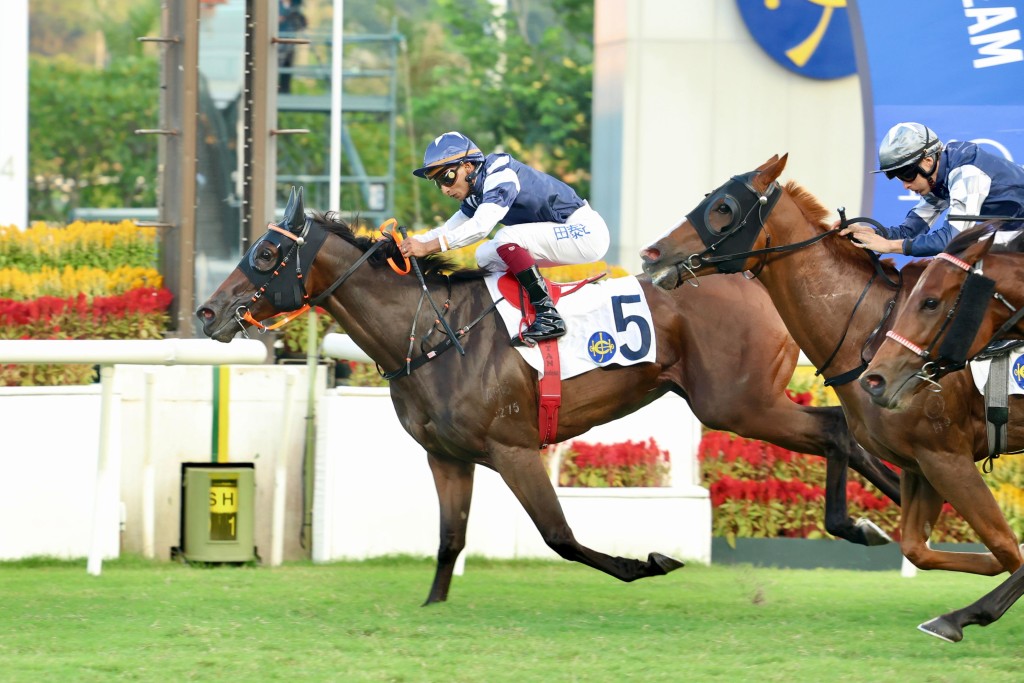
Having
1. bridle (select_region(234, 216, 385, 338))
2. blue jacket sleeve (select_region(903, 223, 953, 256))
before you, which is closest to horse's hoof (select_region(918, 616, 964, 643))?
blue jacket sleeve (select_region(903, 223, 953, 256))

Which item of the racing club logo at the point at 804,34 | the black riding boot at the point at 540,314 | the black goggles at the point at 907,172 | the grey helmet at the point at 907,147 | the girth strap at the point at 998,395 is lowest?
the girth strap at the point at 998,395

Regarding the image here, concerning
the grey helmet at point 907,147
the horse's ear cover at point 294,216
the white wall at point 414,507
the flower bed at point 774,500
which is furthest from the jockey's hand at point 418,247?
the flower bed at point 774,500

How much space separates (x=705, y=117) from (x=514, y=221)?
6.42 m

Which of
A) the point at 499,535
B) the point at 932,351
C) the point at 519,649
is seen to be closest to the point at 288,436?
the point at 499,535

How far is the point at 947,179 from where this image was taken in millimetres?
5871

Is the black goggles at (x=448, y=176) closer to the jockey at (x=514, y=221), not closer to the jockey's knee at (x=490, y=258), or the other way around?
the jockey at (x=514, y=221)

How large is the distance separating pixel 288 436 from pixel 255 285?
1.63 metres

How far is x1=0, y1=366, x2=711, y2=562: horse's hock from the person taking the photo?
301 inches

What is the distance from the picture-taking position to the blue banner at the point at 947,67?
8.90m

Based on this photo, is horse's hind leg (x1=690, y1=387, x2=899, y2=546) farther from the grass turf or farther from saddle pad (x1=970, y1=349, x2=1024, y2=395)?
saddle pad (x1=970, y1=349, x2=1024, y2=395)

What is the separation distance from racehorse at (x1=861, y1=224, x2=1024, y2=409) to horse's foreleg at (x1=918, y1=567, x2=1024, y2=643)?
80cm

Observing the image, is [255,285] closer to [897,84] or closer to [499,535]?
[499,535]

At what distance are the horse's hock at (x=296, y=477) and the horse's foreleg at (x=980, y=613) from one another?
254 cm

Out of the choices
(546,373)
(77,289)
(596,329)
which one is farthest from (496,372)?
(77,289)
